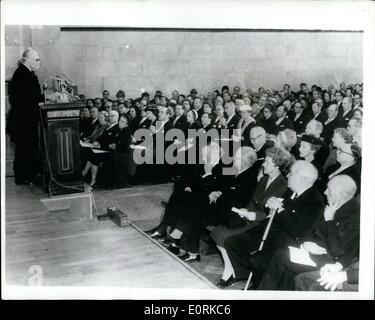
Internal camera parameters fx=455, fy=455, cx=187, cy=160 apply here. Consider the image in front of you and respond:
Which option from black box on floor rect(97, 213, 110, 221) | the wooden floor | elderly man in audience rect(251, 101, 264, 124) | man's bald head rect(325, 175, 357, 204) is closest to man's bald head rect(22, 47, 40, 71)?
the wooden floor

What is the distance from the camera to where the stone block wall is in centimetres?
493

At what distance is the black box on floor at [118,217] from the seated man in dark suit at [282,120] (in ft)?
7.26

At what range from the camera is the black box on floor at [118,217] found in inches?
197

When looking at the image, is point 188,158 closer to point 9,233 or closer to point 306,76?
point 9,233

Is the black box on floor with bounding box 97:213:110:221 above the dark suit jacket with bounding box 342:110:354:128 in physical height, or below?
below

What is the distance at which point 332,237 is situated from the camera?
3.45 m

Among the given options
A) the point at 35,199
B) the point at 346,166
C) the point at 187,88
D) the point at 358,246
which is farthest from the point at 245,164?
the point at 187,88

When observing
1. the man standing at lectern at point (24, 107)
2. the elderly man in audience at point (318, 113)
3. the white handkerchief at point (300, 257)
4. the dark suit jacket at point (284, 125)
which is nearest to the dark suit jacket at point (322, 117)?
the elderly man in audience at point (318, 113)

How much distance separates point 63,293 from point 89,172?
9.96ft

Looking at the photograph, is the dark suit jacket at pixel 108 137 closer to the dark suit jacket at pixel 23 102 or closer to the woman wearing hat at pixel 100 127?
the woman wearing hat at pixel 100 127

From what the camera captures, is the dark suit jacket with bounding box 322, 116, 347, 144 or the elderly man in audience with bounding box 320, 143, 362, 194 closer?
the elderly man in audience with bounding box 320, 143, 362, 194

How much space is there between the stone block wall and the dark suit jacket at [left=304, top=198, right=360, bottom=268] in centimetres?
145

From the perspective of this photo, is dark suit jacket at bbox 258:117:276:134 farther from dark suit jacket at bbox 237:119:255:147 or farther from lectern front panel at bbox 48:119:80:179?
lectern front panel at bbox 48:119:80:179

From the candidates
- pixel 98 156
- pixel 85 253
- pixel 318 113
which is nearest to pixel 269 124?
pixel 318 113
